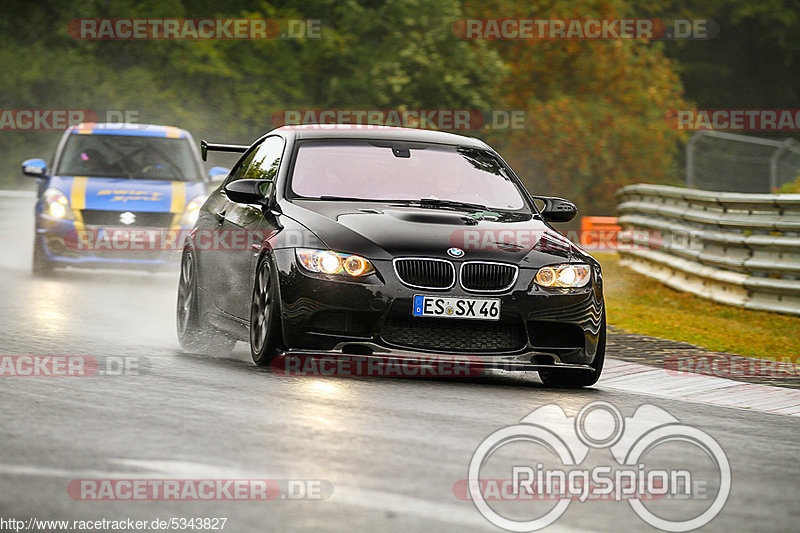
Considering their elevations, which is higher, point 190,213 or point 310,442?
point 190,213

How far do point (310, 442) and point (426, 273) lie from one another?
2.49m

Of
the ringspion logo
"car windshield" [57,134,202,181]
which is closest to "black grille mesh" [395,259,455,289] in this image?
the ringspion logo

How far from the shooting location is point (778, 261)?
15.6 m

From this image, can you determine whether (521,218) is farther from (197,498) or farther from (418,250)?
(197,498)

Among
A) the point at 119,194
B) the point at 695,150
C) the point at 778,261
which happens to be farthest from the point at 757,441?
the point at 695,150

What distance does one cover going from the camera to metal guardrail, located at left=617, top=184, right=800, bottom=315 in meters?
15.5

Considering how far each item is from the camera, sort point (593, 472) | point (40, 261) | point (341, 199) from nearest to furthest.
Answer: point (593, 472) → point (341, 199) → point (40, 261)

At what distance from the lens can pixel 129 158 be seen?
59.8 feet

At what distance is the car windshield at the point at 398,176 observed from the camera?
33.1 feet

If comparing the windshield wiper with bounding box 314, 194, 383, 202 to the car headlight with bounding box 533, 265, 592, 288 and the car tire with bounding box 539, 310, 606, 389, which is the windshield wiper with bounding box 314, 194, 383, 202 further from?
the car tire with bounding box 539, 310, 606, 389

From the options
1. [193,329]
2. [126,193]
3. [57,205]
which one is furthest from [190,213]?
[193,329]

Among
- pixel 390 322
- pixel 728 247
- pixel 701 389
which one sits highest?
pixel 390 322

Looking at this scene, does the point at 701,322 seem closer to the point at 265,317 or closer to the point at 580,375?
the point at 580,375

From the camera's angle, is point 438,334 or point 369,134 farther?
point 369,134
